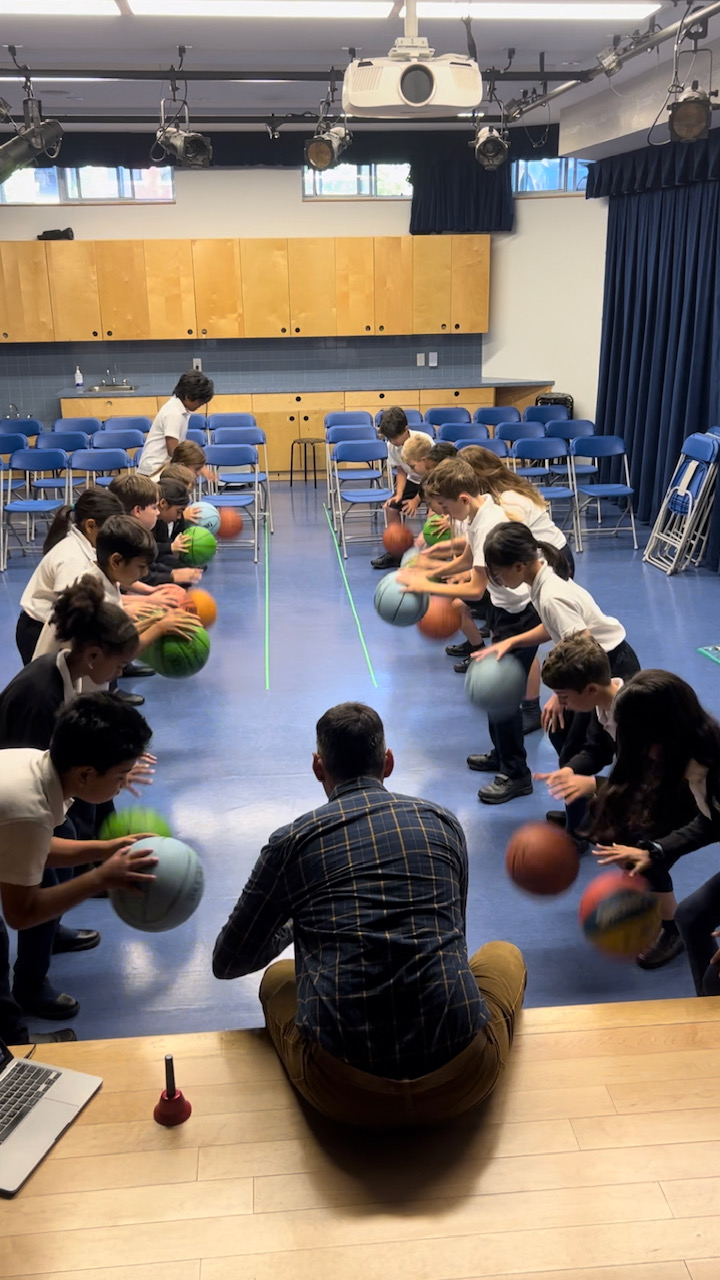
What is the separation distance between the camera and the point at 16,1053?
113 inches

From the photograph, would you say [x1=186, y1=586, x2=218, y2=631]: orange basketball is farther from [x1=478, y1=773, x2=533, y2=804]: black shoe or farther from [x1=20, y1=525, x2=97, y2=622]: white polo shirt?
[x1=478, y1=773, x2=533, y2=804]: black shoe

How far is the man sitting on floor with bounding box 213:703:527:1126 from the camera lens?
2.31 metres

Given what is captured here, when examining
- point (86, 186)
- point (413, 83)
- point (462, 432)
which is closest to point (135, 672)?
point (413, 83)

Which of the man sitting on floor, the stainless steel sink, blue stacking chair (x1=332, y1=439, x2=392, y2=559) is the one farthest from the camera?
the stainless steel sink

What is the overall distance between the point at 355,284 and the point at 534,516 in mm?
9562

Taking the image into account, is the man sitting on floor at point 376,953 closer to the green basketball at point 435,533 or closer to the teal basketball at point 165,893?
the teal basketball at point 165,893

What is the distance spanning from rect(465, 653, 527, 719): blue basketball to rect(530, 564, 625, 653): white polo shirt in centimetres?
43

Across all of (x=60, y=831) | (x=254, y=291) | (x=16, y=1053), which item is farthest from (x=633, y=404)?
(x=16, y=1053)

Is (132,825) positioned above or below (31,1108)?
above

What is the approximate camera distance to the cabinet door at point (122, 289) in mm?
13266

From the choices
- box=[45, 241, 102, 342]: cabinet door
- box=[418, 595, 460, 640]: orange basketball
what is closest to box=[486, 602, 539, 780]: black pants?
box=[418, 595, 460, 640]: orange basketball

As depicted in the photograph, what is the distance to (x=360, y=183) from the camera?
1402cm

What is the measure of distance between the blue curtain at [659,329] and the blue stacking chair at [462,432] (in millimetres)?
1761

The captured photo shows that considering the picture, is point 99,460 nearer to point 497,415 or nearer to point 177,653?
point 497,415
